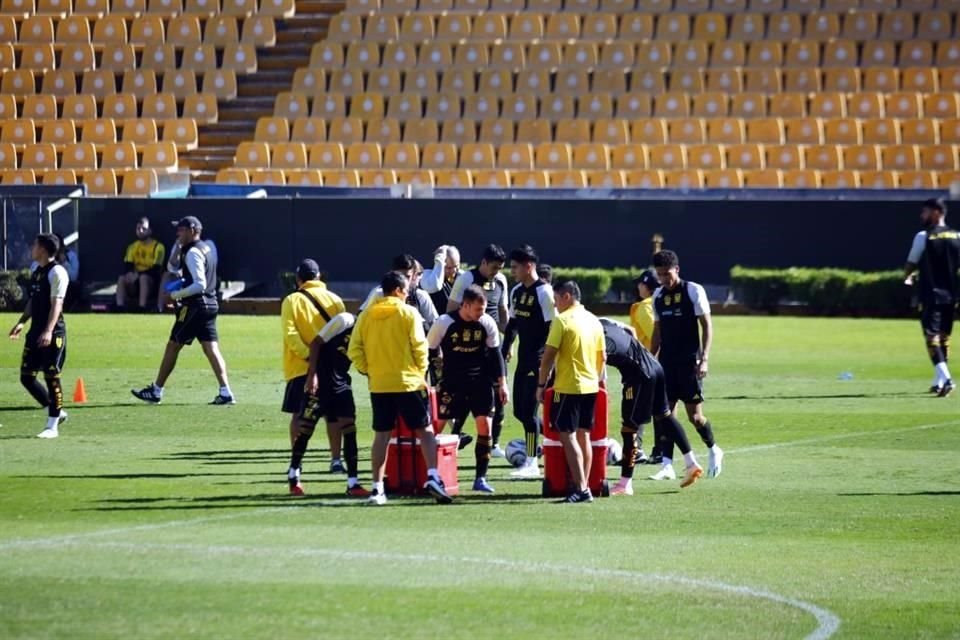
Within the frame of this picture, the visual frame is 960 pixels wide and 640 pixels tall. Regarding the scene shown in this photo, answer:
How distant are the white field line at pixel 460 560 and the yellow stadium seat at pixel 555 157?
27209 millimetres

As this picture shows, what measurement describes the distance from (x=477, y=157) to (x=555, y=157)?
5.48 ft

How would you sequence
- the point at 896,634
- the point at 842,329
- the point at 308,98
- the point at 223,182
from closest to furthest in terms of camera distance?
the point at 896,634, the point at 842,329, the point at 223,182, the point at 308,98

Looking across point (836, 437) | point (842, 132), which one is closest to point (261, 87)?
point (842, 132)

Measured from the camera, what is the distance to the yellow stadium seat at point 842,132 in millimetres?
38375

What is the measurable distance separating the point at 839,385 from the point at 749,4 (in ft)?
62.1

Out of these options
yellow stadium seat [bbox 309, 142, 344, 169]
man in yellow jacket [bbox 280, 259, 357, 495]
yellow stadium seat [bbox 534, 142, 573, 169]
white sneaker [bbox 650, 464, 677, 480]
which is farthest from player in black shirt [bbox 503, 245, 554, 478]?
yellow stadium seat [bbox 309, 142, 344, 169]

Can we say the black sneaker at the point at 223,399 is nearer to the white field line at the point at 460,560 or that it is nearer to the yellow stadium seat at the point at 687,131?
the white field line at the point at 460,560

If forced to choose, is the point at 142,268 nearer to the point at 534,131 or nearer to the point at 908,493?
the point at 534,131

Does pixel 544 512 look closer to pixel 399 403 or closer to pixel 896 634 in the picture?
pixel 399 403

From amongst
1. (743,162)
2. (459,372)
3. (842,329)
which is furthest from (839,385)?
(743,162)

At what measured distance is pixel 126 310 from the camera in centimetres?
3631

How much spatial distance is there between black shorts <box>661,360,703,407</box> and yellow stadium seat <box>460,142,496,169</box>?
76.9 feet

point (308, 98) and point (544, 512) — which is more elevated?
point (308, 98)

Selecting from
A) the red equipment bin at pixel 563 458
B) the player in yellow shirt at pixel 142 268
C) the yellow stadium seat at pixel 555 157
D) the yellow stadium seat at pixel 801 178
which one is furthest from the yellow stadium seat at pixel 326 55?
the red equipment bin at pixel 563 458
